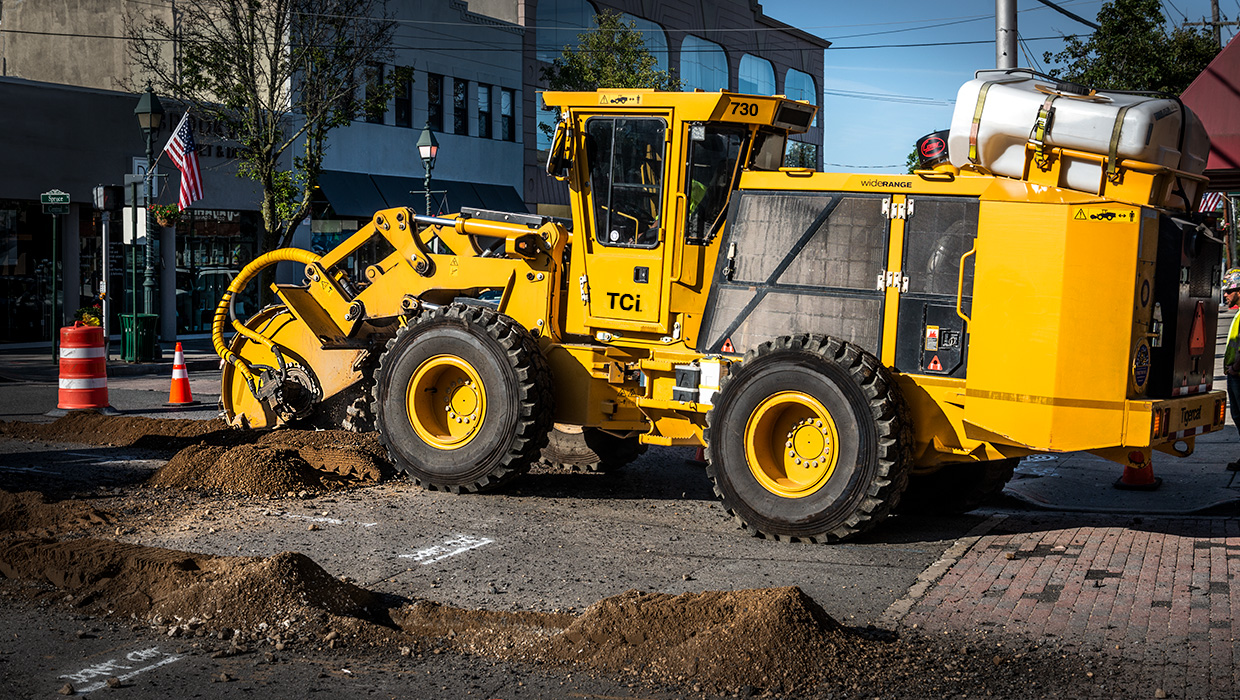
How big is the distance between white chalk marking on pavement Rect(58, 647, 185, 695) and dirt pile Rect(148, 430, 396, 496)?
3.81 metres

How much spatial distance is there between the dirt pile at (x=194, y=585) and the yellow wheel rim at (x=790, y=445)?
2981 millimetres

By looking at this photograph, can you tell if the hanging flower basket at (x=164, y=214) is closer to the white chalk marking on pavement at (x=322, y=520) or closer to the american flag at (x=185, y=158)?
the american flag at (x=185, y=158)

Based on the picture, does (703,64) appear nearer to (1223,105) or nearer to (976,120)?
(1223,105)

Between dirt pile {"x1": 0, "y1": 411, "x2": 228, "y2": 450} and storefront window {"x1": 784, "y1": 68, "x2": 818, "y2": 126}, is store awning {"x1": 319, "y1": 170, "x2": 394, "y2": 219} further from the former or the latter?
storefront window {"x1": 784, "y1": 68, "x2": 818, "y2": 126}

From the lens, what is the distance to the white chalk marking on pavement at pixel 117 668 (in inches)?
204

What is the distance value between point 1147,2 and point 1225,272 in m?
16.7

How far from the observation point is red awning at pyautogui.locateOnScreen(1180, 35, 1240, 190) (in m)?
15.6

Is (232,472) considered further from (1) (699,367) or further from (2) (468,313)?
(1) (699,367)

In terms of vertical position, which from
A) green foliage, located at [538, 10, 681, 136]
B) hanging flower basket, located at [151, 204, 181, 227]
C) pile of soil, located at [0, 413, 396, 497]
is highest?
green foliage, located at [538, 10, 681, 136]

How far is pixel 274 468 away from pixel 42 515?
1.82 meters

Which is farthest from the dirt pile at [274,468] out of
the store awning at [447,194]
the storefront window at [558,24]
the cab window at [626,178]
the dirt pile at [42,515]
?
the storefront window at [558,24]

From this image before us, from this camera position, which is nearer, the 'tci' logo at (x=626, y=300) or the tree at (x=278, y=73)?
the 'tci' logo at (x=626, y=300)

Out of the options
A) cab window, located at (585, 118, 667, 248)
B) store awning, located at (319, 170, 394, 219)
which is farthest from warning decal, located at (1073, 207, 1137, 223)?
store awning, located at (319, 170, 394, 219)

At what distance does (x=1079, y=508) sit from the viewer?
9.84 meters
